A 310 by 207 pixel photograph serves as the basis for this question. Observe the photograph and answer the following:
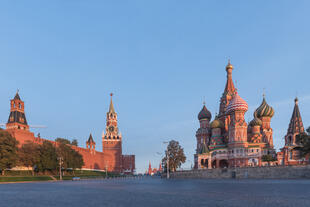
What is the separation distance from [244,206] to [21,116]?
258 ft

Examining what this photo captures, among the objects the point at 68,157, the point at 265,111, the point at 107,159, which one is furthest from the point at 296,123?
the point at 107,159

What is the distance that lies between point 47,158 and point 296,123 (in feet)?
174

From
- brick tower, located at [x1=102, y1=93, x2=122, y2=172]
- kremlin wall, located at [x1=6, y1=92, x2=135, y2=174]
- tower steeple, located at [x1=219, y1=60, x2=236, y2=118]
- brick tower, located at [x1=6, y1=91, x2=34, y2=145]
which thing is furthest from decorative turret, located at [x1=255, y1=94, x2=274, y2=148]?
brick tower, located at [x1=102, y1=93, x2=122, y2=172]

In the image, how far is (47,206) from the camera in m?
13.7

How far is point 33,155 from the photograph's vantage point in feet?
197

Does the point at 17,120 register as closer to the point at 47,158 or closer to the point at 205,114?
the point at 47,158

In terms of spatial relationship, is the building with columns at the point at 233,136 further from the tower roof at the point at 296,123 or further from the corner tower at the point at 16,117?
the corner tower at the point at 16,117

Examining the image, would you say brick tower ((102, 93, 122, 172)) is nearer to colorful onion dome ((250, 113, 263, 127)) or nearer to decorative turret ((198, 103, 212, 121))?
decorative turret ((198, 103, 212, 121))

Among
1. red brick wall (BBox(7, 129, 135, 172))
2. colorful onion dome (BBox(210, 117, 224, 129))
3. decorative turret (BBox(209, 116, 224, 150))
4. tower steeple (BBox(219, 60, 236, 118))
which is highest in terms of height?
tower steeple (BBox(219, 60, 236, 118))

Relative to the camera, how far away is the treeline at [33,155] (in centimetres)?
5188

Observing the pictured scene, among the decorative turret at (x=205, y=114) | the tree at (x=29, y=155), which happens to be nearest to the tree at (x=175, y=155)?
the decorative turret at (x=205, y=114)

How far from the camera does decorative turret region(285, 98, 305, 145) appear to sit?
65.7m

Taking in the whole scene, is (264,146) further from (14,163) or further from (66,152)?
(14,163)

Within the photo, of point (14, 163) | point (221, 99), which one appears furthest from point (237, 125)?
point (14, 163)
